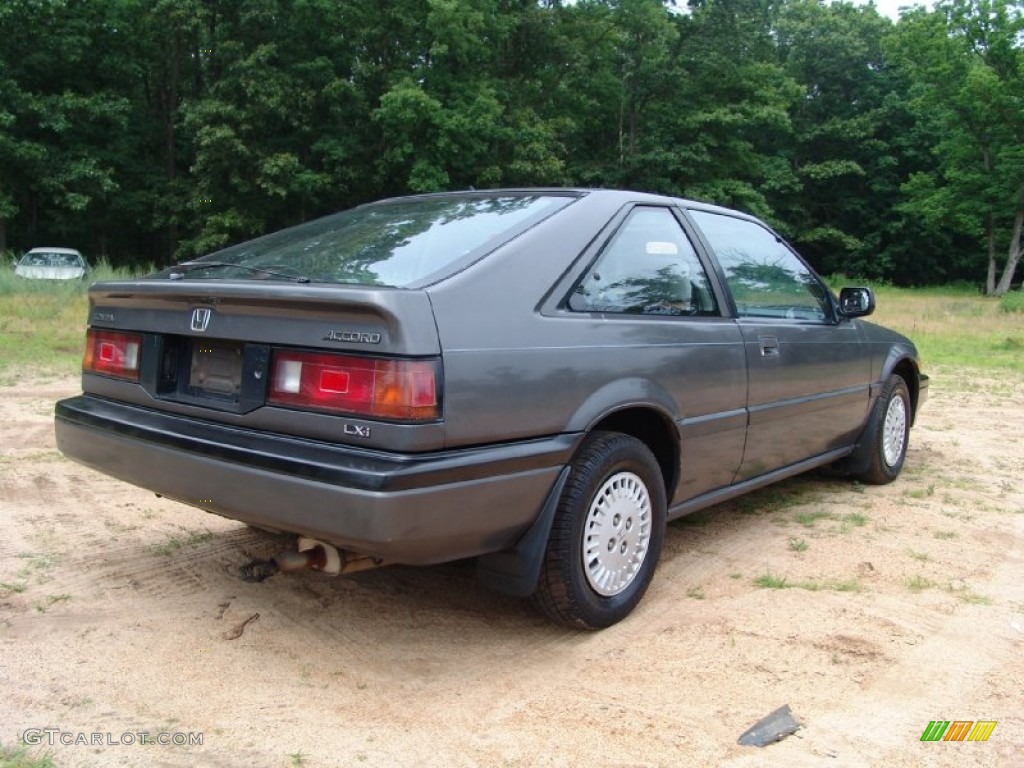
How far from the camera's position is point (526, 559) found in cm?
277

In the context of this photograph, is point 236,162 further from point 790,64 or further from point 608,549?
point 790,64

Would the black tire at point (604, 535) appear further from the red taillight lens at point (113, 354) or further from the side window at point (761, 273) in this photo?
the red taillight lens at point (113, 354)

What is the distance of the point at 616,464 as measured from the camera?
306cm

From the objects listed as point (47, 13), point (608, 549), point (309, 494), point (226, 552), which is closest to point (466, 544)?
point (309, 494)

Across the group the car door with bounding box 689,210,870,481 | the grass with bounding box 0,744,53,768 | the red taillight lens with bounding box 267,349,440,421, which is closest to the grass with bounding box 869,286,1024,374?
the car door with bounding box 689,210,870,481

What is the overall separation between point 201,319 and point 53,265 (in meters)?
18.9

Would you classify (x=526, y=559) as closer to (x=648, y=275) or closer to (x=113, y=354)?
(x=648, y=275)

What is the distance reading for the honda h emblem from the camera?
113 inches

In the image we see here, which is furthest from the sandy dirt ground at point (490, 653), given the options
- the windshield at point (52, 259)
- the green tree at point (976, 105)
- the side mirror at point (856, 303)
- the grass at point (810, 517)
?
the green tree at point (976, 105)

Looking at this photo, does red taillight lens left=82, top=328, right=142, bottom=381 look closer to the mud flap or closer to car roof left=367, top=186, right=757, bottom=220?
car roof left=367, top=186, right=757, bottom=220

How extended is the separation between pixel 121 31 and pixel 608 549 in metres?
34.6

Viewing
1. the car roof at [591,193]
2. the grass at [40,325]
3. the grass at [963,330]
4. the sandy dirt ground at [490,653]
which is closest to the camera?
the sandy dirt ground at [490,653]

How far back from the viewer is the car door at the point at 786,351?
13.0 feet

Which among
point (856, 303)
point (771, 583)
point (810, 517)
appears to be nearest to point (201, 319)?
point (771, 583)
